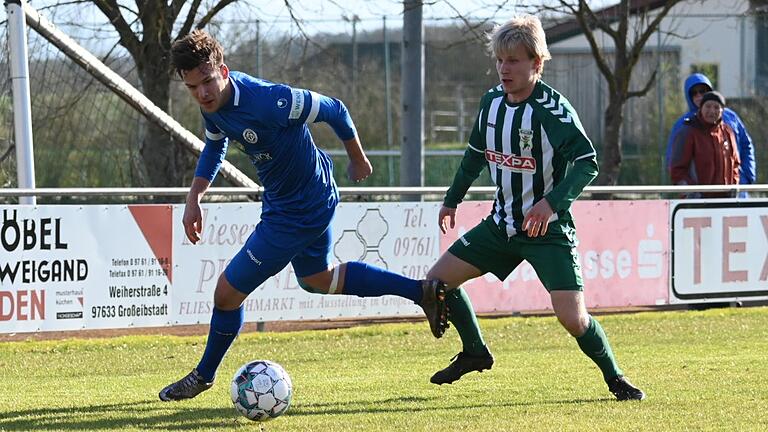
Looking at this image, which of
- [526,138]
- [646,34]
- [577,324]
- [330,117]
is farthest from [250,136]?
[646,34]

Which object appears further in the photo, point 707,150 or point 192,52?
point 707,150

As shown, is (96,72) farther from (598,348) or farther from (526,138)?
(598,348)

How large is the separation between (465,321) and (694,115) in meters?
6.32

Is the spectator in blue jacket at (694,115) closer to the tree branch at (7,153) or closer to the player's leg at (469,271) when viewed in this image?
the player's leg at (469,271)

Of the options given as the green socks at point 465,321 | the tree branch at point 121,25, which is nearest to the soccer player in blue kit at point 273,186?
the green socks at point 465,321

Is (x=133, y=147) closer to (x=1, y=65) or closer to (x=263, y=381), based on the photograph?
(x=1, y=65)

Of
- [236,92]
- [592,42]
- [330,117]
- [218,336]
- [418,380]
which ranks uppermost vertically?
[592,42]

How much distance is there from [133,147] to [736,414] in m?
11.6

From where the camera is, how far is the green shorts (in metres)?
6.62

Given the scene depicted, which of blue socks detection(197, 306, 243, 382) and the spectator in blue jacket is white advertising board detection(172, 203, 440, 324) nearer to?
the spectator in blue jacket

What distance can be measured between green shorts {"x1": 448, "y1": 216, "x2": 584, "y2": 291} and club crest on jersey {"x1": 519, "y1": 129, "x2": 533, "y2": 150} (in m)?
0.47

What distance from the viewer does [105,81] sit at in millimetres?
13203

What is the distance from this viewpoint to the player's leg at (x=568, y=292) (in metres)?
6.59

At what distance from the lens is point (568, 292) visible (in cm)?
660
